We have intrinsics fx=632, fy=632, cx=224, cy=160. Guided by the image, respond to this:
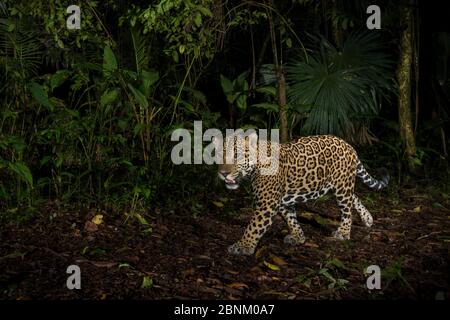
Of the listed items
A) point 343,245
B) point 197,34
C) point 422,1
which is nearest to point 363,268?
point 343,245

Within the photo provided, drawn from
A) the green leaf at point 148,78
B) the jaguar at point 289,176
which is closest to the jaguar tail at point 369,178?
the jaguar at point 289,176

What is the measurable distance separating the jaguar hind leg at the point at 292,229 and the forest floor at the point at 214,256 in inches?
3.4

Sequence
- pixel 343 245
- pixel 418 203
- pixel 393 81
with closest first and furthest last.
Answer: pixel 343 245, pixel 418 203, pixel 393 81

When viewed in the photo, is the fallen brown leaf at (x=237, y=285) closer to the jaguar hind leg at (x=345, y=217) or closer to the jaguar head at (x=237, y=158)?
the jaguar head at (x=237, y=158)

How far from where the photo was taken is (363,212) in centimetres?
716

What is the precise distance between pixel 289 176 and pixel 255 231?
0.71m

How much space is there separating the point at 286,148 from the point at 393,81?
4.31 metres

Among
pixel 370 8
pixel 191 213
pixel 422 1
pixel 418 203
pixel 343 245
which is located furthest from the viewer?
pixel 422 1

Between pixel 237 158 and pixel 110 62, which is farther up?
pixel 110 62

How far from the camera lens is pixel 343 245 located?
21.6 ft

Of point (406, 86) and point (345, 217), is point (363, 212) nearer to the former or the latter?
point (345, 217)

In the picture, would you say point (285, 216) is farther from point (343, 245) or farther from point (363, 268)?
point (363, 268)

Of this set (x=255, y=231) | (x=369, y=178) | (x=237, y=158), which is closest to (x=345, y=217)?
(x=369, y=178)

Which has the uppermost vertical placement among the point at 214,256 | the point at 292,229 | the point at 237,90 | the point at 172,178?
the point at 237,90
